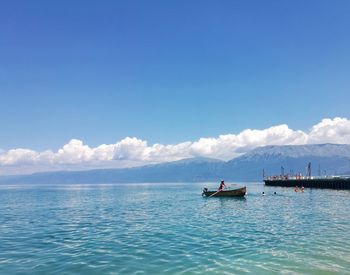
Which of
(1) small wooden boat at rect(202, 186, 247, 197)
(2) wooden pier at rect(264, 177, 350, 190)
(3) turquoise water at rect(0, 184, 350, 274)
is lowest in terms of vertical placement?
(3) turquoise water at rect(0, 184, 350, 274)

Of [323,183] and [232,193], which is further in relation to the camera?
[323,183]

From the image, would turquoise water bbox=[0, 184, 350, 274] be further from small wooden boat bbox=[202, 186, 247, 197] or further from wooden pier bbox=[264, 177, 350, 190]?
wooden pier bbox=[264, 177, 350, 190]

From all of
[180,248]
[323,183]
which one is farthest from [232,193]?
[323,183]

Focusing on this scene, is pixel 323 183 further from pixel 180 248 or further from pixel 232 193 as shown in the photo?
pixel 180 248

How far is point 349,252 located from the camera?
22.7m

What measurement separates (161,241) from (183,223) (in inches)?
443

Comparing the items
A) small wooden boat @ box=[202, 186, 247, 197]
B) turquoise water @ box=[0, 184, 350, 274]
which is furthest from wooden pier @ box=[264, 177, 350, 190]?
turquoise water @ box=[0, 184, 350, 274]

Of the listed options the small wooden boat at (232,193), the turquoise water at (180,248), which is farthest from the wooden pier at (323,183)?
the turquoise water at (180,248)

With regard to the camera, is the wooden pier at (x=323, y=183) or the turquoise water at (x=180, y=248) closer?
the turquoise water at (x=180, y=248)

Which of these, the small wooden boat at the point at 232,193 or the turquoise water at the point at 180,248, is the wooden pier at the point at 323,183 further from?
the turquoise water at the point at 180,248

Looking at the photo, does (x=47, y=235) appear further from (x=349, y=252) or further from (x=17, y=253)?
(x=349, y=252)

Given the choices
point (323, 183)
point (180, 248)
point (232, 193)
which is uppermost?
point (323, 183)

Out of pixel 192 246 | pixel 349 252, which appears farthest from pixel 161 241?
pixel 349 252

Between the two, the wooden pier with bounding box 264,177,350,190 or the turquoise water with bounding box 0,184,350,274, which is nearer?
the turquoise water with bounding box 0,184,350,274
